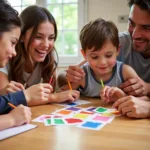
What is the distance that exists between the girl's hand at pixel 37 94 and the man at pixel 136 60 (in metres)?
0.27

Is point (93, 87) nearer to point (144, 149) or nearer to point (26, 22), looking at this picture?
point (26, 22)

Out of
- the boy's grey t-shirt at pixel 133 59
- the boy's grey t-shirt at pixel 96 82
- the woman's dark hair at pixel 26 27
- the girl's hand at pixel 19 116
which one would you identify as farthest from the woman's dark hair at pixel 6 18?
the boy's grey t-shirt at pixel 133 59

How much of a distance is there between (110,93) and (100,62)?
0.72ft

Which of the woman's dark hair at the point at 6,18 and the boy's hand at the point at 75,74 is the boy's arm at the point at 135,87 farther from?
the woman's dark hair at the point at 6,18

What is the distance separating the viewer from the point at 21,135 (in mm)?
789

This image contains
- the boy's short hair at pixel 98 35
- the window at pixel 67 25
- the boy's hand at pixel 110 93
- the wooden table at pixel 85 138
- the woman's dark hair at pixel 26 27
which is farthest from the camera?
the window at pixel 67 25

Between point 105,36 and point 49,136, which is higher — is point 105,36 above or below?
above

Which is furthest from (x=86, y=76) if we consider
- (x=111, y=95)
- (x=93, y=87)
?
(x=111, y=95)

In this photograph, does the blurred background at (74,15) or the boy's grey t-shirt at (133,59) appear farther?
the blurred background at (74,15)

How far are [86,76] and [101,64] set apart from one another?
156mm

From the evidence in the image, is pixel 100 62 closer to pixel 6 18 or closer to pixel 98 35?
pixel 98 35

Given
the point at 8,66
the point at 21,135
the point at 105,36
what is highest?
the point at 105,36

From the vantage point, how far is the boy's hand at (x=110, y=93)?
1227mm

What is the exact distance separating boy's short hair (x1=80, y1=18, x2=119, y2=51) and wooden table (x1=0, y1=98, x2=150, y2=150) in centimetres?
58
